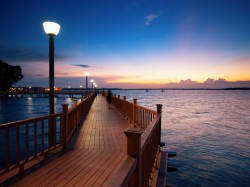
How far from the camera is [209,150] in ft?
46.3

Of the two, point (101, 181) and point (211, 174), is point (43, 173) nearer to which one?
point (101, 181)

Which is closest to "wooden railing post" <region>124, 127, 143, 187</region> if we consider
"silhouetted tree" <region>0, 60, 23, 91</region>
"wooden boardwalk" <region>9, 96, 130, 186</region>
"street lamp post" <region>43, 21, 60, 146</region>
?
"wooden boardwalk" <region>9, 96, 130, 186</region>

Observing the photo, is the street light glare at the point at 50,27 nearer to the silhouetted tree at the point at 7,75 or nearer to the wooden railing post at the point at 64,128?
the wooden railing post at the point at 64,128

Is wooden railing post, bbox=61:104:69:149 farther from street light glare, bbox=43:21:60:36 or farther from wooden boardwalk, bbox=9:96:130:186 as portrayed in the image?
street light glare, bbox=43:21:60:36

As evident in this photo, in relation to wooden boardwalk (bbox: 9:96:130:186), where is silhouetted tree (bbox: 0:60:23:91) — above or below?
above

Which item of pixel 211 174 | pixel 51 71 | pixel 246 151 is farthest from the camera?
pixel 246 151

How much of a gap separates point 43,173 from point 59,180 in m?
0.56

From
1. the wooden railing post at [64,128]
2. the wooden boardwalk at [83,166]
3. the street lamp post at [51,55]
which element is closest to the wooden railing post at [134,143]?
the wooden boardwalk at [83,166]

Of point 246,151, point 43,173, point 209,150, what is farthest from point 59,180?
point 246,151

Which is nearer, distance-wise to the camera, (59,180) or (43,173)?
(59,180)

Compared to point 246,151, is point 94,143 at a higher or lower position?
higher

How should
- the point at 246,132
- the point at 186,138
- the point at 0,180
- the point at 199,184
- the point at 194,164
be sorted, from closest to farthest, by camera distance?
the point at 0,180 < the point at 199,184 < the point at 194,164 < the point at 186,138 < the point at 246,132

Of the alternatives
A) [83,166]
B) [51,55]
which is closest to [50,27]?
[51,55]

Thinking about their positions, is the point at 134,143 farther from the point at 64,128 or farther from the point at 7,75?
the point at 7,75
